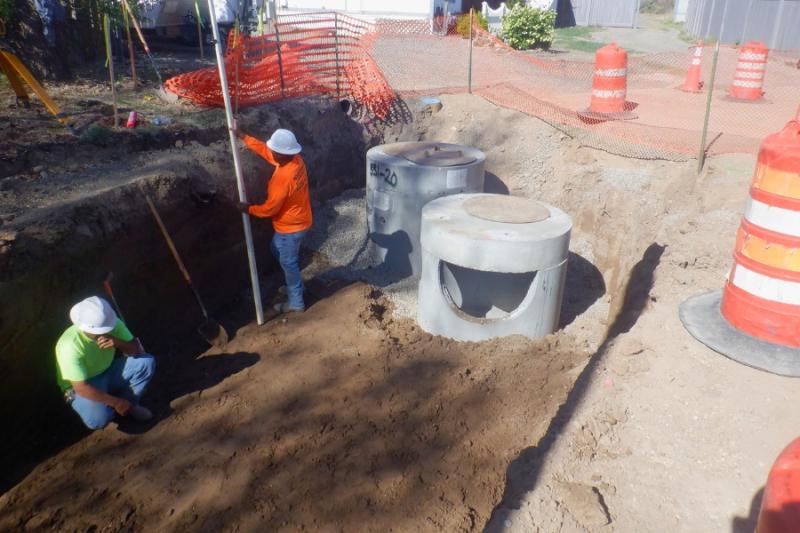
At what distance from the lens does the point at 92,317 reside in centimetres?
403

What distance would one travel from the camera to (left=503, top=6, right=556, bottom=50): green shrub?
18312 millimetres

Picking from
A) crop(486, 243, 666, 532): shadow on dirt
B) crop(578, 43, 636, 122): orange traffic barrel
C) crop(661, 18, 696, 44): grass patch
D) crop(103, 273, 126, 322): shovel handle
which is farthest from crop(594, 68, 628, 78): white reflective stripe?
crop(661, 18, 696, 44): grass patch

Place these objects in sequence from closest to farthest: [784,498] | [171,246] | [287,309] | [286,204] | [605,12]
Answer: [784,498] → [171,246] → [286,204] → [287,309] → [605,12]

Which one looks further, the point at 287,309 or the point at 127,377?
the point at 287,309

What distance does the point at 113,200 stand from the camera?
518 cm

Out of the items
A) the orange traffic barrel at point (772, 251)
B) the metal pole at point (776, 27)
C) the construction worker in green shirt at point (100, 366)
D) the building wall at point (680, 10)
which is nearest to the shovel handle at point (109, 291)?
the construction worker in green shirt at point (100, 366)

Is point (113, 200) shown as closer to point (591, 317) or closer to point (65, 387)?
point (65, 387)

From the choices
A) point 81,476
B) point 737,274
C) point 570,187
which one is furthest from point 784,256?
point 81,476

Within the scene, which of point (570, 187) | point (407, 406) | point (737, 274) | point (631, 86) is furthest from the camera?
point (631, 86)

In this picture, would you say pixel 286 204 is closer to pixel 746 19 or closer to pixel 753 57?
pixel 753 57

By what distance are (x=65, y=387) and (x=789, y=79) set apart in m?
15.2

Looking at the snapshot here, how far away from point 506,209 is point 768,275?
2.51 meters

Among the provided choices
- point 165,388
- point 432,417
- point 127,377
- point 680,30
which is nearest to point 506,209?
point 432,417

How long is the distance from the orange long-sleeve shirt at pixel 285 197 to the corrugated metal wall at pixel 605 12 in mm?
29690
